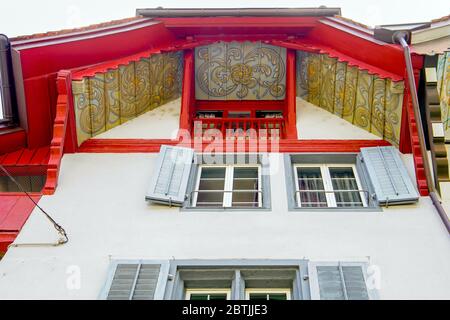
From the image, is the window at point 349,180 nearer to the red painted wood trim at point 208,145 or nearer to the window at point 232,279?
the red painted wood trim at point 208,145

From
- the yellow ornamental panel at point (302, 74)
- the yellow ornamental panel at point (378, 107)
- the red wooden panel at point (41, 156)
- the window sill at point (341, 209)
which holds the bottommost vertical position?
the window sill at point (341, 209)

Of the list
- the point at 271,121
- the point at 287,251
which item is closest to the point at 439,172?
the point at 287,251

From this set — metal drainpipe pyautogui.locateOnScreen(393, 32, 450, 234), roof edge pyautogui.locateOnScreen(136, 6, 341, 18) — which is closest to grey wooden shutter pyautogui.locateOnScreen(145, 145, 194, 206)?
roof edge pyautogui.locateOnScreen(136, 6, 341, 18)

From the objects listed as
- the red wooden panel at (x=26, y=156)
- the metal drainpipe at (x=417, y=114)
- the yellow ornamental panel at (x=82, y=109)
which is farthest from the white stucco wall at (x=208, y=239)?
the yellow ornamental panel at (x=82, y=109)

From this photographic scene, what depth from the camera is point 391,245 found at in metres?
7.59

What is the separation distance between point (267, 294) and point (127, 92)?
15.6 ft

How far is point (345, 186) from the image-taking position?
918cm

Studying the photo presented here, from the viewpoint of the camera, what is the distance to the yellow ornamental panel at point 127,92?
412 inches

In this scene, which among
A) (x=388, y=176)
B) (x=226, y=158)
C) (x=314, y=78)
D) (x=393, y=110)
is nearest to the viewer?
(x=388, y=176)

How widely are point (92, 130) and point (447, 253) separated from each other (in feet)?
18.3

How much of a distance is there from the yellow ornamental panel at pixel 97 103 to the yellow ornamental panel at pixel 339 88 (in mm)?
3783

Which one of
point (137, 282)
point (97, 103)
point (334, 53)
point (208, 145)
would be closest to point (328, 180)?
point (208, 145)

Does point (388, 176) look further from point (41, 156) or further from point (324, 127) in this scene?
point (41, 156)

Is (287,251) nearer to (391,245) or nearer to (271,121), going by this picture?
(391,245)
